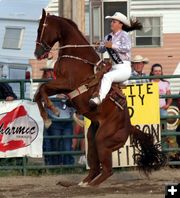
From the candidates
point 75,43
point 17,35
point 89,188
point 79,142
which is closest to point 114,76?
point 75,43

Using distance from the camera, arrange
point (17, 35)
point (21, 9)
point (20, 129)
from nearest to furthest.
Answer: point (20, 129) → point (21, 9) → point (17, 35)

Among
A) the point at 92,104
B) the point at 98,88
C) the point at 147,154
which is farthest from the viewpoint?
the point at 147,154

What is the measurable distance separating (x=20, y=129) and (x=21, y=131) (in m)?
0.03

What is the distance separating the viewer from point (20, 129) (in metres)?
13.3

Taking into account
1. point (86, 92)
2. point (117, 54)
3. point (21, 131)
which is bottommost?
point (21, 131)

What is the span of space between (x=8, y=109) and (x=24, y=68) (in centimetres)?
830

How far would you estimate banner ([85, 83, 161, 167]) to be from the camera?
1323 centimetres

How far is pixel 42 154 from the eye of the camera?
43.8 feet

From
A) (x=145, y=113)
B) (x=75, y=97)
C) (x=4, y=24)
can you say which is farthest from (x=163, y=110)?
(x=4, y=24)

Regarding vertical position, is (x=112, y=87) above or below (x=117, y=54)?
below

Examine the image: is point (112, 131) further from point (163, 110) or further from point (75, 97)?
point (163, 110)

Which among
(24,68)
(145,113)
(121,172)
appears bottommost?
(121,172)

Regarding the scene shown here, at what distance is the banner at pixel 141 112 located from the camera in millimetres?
13234

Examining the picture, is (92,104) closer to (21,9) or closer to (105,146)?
(105,146)
